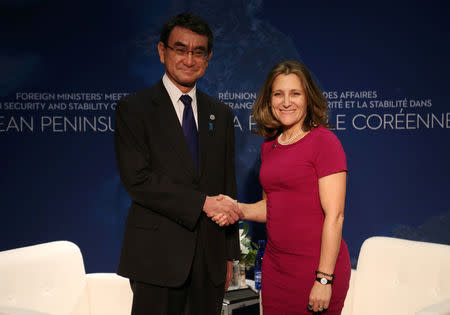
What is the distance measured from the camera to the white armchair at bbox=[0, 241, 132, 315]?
96.3 inches

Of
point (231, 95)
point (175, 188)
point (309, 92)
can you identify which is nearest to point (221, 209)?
point (175, 188)

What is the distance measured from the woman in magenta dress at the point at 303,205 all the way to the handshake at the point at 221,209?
0.07ft

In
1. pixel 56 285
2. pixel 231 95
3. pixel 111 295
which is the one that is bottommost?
pixel 111 295

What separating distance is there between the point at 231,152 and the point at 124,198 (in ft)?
6.08

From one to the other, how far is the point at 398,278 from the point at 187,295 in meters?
1.33

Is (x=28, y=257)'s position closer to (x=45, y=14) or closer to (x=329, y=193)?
(x=329, y=193)

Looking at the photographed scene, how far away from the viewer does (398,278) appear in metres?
2.63

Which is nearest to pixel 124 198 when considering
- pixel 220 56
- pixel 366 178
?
pixel 220 56

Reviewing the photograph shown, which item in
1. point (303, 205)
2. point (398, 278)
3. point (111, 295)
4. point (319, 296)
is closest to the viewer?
point (319, 296)

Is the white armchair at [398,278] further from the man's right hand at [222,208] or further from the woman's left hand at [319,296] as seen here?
the man's right hand at [222,208]

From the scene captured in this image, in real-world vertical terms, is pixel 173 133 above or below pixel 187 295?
above

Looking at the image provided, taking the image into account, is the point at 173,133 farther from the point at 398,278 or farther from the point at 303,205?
the point at 398,278

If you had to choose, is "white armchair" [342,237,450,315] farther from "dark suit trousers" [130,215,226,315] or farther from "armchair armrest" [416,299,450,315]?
"dark suit trousers" [130,215,226,315]

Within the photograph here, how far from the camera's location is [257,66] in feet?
12.5
